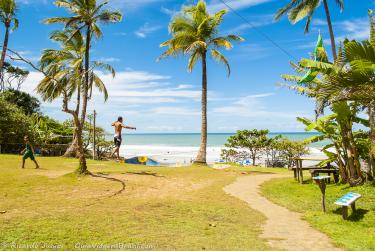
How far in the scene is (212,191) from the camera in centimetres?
1290

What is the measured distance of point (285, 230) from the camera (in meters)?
7.83

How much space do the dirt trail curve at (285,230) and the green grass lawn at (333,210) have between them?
10.9 inches

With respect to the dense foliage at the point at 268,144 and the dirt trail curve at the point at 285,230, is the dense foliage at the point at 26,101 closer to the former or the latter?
the dense foliage at the point at 268,144

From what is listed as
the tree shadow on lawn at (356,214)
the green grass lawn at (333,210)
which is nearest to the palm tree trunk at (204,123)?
the green grass lawn at (333,210)

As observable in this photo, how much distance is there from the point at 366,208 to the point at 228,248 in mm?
5912

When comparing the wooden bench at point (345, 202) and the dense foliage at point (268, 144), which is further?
the dense foliage at point (268, 144)

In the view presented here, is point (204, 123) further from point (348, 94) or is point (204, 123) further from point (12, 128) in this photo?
point (12, 128)

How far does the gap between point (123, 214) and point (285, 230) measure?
3901mm

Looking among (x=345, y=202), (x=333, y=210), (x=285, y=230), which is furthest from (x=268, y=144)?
(x=285, y=230)

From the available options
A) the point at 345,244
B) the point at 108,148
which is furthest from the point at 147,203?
the point at 108,148

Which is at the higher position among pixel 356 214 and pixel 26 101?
pixel 26 101

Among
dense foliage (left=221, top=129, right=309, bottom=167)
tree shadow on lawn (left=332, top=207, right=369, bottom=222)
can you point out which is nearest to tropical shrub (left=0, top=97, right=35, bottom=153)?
dense foliage (left=221, top=129, right=309, bottom=167)

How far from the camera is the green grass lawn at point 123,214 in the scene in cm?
627

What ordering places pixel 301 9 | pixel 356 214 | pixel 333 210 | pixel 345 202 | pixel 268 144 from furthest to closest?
pixel 268 144
pixel 301 9
pixel 333 210
pixel 356 214
pixel 345 202
